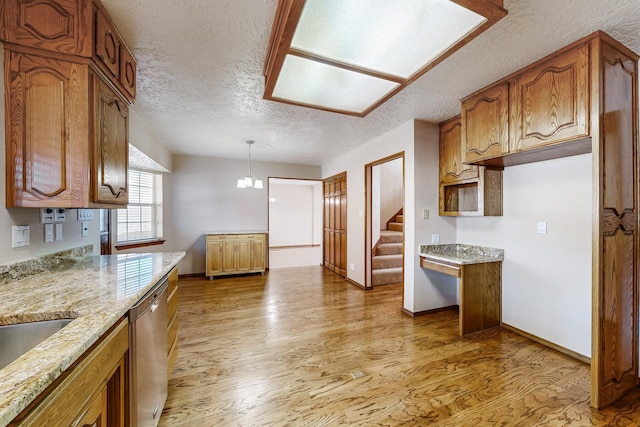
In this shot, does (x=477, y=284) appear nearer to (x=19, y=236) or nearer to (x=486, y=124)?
(x=486, y=124)

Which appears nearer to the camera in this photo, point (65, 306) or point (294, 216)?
point (65, 306)

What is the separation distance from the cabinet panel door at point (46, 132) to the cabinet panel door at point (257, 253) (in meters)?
3.77

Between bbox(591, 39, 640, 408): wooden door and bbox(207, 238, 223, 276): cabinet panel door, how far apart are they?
4837 mm

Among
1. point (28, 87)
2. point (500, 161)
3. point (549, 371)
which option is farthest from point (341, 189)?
point (28, 87)

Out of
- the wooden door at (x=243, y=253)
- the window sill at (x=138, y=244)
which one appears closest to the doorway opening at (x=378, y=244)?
the wooden door at (x=243, y=253)

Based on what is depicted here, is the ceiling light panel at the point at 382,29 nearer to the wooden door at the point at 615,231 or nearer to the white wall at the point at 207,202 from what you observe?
the wooden door at the point at 615,231

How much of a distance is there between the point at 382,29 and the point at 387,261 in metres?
3.87

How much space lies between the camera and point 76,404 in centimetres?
75

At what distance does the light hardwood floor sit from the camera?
1626 millimetres

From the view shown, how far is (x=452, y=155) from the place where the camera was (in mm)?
3047

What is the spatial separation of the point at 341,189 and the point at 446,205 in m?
2.24

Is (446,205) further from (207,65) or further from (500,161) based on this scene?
(207,65)

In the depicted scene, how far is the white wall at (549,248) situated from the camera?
86.5 inches

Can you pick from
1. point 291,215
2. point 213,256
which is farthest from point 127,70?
point 291,215
